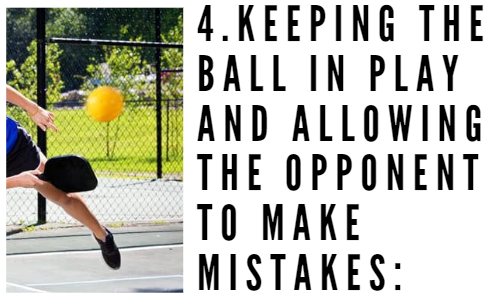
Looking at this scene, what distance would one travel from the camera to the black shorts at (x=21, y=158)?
5297 millimetres

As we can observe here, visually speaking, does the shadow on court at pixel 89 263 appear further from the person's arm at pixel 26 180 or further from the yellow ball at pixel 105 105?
the yellow ball at pixel 105 105

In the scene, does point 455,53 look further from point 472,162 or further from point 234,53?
point 234,53

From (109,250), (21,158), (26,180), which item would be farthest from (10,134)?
(109,250)

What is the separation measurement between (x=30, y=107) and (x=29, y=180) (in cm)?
56

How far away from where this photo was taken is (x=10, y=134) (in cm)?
536

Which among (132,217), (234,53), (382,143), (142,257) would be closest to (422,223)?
(382,143)

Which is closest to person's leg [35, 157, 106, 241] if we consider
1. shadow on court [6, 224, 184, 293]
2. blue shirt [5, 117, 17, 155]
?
blue shirt [5, 117, 17, 155]

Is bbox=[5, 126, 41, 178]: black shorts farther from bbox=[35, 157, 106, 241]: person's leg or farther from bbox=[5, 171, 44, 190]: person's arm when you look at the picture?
bbox=[35, 157, 106, 241]: person's leg

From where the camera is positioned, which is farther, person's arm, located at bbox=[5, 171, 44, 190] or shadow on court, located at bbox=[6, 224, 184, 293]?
shadow on court, located at bbox=[6, 224, 184, 293]

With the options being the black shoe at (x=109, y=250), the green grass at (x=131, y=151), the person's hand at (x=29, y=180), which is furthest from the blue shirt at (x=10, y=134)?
the green grass at (x=131, y=151)

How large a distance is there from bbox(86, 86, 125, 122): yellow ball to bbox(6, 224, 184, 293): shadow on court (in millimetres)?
1062

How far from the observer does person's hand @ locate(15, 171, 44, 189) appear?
5.24 meters

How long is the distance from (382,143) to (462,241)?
0.60 m

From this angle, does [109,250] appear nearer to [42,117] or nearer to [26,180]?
[26,180]
